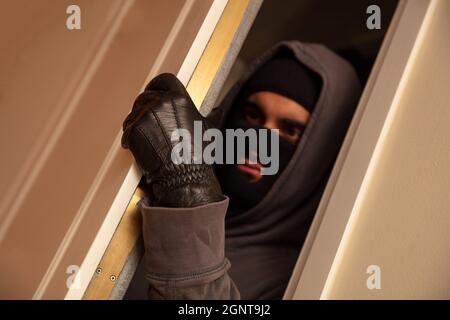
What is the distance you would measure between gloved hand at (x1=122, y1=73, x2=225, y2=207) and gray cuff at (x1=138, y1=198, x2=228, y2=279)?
0.06ft

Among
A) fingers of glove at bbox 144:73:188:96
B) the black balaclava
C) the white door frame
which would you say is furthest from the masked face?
fingers of glove at bbox 144:73:188:96

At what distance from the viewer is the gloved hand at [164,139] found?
52cm

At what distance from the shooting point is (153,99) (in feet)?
1.74

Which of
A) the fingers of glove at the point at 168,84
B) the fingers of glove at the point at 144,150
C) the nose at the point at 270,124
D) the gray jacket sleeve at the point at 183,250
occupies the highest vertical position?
the fingers of glove at the point at 168,84

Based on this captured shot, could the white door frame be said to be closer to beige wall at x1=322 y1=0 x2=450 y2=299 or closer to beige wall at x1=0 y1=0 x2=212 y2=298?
beige wall at x1=322 y1=0 x2=450 y2=299

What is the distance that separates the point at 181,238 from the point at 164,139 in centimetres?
14

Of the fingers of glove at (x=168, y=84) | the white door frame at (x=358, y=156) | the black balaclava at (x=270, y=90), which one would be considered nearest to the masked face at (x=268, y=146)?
the black balaclava at (x=270, y=90)

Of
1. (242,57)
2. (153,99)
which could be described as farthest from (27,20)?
(242,57)

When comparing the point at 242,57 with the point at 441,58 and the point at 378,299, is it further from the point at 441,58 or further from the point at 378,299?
the point at 378,299

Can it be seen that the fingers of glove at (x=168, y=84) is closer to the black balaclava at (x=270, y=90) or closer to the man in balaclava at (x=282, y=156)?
the man in balaclava at (x=282, y=156)

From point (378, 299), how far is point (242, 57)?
1.02 metres

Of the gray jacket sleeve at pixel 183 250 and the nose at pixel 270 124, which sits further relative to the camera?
the nose at pixel 270 124

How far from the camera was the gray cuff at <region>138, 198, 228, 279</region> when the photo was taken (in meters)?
0.54

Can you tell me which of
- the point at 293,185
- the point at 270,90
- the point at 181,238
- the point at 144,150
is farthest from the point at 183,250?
the point at 270,90
